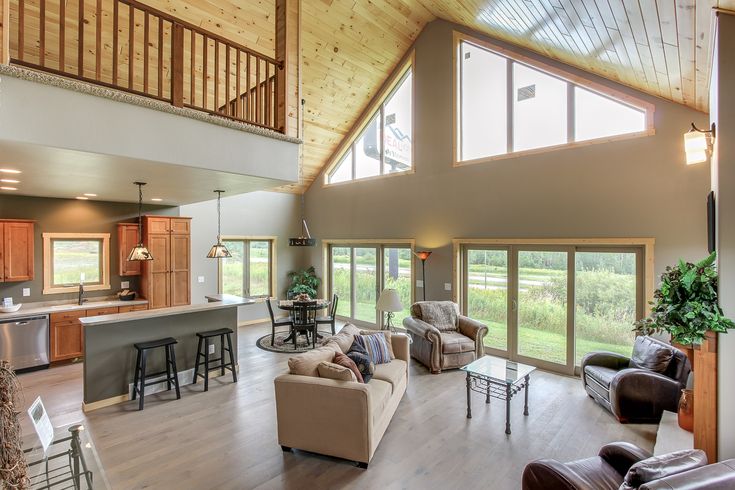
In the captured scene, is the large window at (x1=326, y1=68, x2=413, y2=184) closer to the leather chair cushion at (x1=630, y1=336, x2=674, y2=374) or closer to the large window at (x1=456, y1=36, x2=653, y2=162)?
the large window at (x1=456, y1=36, x2=653, y2=162)

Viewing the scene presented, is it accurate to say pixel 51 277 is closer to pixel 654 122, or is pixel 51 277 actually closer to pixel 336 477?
pixel 336 477

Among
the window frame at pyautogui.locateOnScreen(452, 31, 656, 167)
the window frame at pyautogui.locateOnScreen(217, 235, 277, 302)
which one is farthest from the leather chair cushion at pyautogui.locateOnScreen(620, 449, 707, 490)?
the window frame at pyautogui.locateOnScreen(217, 235, 277, 302)

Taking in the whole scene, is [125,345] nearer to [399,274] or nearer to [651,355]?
[399,274]

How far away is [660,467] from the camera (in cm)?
179

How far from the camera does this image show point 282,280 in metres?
9.35

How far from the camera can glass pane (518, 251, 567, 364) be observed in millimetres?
5496

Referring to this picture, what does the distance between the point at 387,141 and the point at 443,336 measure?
4.38 metres

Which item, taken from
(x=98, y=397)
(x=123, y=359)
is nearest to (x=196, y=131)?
(x=123, y=359)

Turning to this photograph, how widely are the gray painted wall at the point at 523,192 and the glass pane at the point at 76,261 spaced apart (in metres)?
4.87

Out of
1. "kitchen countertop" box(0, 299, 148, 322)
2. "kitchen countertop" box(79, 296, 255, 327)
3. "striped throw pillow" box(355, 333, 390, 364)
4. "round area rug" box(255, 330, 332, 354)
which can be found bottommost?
"round area rug" box(255, 330, 332, 354)

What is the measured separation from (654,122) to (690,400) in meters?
3.41

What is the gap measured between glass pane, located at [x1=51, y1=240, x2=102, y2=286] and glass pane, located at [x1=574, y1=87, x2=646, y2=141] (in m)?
8.31

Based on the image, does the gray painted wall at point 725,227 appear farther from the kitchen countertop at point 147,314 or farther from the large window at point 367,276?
the kitchen countertop at point 147,314

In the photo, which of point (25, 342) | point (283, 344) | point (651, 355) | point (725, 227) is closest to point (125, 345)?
point (25, 342)
